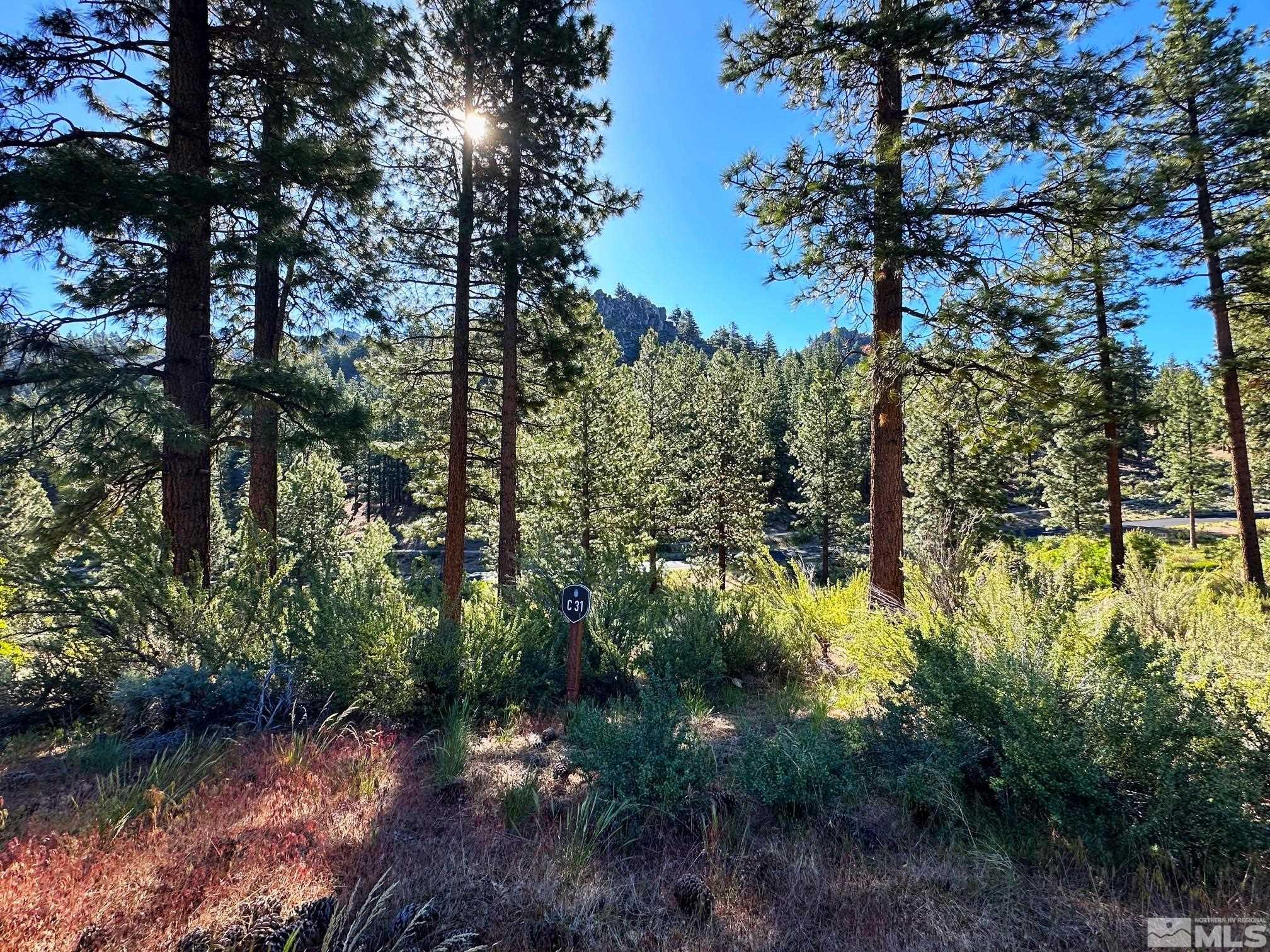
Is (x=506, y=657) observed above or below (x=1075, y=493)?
below

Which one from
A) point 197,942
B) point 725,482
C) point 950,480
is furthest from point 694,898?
point 950,480

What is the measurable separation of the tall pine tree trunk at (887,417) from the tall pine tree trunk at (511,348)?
19.8 ft

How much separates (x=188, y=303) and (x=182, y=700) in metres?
4.67

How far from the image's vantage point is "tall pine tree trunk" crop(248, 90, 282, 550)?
18.8 ft

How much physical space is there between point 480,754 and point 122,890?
2117mm

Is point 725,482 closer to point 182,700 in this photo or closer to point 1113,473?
point 1113,473

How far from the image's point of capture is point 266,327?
8.92 meters

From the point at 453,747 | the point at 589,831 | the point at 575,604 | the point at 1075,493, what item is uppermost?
the point at 1075,493

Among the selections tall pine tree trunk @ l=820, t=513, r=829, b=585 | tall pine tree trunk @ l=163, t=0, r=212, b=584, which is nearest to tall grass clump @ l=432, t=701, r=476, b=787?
tall pine tree trunk @ l=163, t=0, r=212, b=584

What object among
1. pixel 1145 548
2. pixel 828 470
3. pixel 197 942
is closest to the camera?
pixel 197 942

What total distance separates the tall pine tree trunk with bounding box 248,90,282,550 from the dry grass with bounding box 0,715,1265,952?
4.55 metres

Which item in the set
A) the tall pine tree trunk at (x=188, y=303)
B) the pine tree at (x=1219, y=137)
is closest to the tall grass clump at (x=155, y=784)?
the tall pine tree trunk at (x=188, y=303)

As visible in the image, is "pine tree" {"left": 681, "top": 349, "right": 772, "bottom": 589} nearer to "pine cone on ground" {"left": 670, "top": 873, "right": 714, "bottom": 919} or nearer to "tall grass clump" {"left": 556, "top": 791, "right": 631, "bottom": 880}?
"tall grass clump" {"left": 556, "top": 791, "right": 631, "bottom": 880}

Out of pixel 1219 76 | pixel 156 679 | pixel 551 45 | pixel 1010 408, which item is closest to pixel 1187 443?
pixel 1219 76
